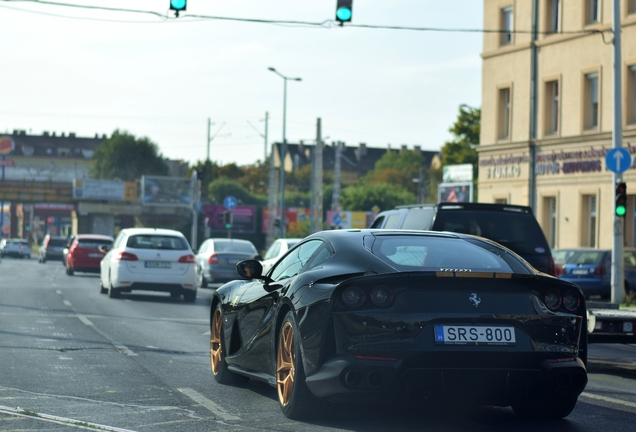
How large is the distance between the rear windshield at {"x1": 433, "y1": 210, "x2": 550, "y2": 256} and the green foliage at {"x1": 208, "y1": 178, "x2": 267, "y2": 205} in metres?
111

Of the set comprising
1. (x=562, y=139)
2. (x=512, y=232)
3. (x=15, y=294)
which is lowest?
(x=15, y=294)

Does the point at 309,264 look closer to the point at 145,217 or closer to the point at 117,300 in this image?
the point at 117,300

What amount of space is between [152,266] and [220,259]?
7.65 metres

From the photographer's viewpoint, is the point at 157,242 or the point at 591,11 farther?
the point at 591,11

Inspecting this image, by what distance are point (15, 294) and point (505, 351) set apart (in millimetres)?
19148

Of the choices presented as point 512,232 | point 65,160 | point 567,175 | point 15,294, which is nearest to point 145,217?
point 65,160

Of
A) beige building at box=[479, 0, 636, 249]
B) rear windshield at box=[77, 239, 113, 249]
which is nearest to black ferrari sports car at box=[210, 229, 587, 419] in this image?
beige building at box=[479, 0, 636, 249]

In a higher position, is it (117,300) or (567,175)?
(567,175)

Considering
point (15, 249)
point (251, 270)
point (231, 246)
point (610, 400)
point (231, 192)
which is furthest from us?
point (231, 192)

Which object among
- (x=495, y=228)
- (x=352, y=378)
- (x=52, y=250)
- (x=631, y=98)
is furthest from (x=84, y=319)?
(x=52, y=250)

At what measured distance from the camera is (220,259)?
30328 millimetres

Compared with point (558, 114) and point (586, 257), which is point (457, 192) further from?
point (586, 257)

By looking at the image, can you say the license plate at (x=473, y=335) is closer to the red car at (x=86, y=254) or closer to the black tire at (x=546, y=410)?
the black tire at (x=546, y=410)

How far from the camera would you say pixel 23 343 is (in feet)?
41.4
